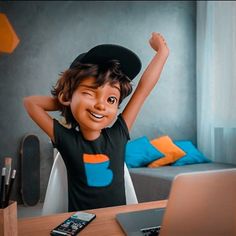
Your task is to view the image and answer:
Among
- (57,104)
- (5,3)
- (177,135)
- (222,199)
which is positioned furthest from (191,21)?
(222,199)

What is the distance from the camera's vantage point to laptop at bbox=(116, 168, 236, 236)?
1.82 ft

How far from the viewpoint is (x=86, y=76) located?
877 mm

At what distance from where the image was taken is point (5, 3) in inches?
83.8

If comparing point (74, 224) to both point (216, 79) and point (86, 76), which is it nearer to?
point (86, 76)

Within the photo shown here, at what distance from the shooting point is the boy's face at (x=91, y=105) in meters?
0.87

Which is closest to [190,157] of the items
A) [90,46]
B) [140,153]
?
[140,153]

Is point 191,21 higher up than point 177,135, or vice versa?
point 191,21

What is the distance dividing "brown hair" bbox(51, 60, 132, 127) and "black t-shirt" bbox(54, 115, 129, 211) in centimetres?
6

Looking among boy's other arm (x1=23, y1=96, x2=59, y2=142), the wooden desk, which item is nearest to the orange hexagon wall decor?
boy's other arm (x1=23, y1=96, x2=59, y2=142)

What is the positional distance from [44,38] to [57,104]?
4.56 ft

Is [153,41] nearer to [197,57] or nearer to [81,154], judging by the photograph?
[81,154]

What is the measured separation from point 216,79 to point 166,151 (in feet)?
2.18

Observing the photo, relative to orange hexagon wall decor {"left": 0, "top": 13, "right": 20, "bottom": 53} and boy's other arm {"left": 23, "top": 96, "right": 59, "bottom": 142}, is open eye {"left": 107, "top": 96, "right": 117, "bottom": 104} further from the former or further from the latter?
orange hexagon wall decor {"left": 0, "top": 13, "right": 20, "bottom": 53}

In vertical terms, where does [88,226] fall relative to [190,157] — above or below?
above
